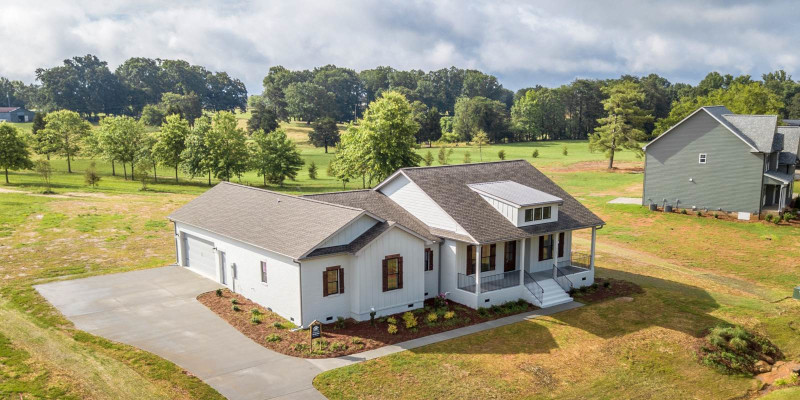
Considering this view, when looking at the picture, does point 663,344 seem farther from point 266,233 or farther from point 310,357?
point 266,233

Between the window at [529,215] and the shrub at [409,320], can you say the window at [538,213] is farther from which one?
the shrub at [409,320]

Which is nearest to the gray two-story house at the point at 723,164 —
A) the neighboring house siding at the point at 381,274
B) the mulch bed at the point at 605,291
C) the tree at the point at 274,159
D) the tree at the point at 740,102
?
the mulch bed at the point at 605,291

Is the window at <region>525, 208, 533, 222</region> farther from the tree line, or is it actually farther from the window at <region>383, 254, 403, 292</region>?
the tree line

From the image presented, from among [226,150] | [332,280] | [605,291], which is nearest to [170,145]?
[226,150]

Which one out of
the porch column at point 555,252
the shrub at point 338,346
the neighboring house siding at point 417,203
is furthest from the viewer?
the porch column at point 555,252

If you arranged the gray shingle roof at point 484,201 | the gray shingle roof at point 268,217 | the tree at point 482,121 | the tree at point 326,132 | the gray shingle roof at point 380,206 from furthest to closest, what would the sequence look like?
the tree at point 482,121, the tree at point 326,132, the gray shingle roof at point 380,206, the gray shingle roof at point 484,201, the gray shingle roof at point 268,217

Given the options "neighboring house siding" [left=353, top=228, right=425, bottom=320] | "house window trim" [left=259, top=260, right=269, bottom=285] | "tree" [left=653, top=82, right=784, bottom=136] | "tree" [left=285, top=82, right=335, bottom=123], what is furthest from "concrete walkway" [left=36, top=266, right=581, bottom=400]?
"tree" [left=285, top=82, right=335, bottom=123]

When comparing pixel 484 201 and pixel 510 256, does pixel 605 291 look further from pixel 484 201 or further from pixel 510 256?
pixel 484 201
